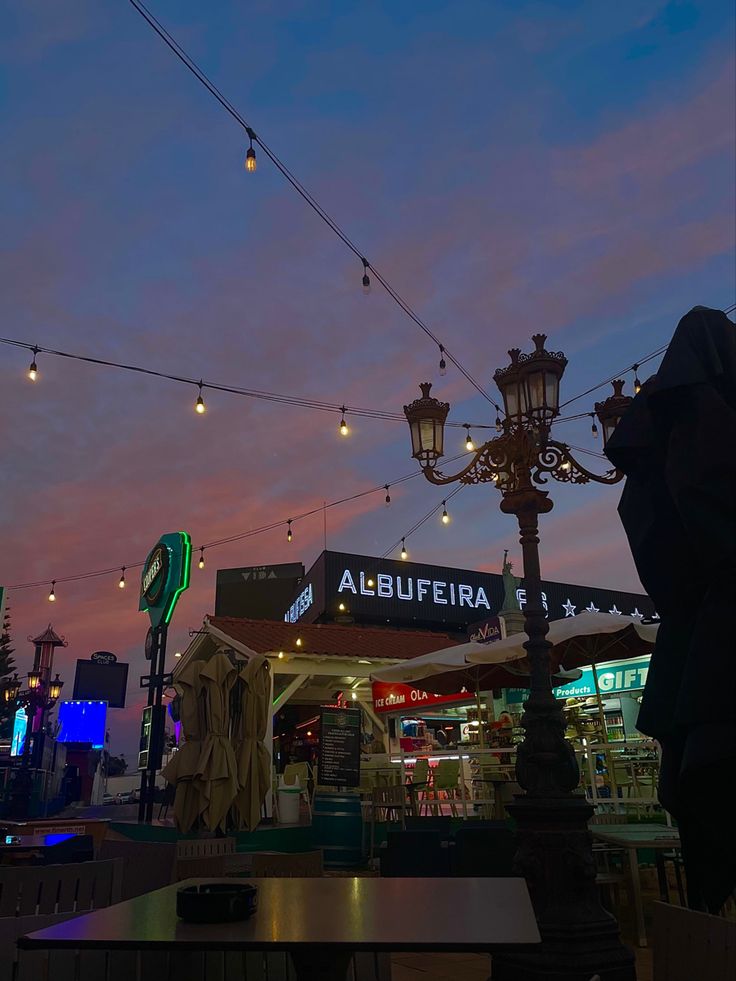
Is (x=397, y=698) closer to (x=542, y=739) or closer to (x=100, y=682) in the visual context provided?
(x=542, y=739)

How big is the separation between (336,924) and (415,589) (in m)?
34.9

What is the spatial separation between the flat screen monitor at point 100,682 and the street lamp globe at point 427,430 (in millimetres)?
32258

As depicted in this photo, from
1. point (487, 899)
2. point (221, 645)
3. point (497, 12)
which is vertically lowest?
point (487, 899)

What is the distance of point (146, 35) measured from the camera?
6.43 m

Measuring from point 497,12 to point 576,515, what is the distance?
16.1m

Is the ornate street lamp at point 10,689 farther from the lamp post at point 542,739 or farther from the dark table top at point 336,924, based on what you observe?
the dark table top at point 336,924

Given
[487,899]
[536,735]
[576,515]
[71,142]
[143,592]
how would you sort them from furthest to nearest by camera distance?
[576,515]
[143,592]
[71,142]
[536,735]
[487,899]

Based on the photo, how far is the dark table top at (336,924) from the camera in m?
1.58

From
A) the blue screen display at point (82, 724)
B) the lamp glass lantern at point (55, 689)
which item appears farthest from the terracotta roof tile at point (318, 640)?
the blue screen display at point (82, 724)

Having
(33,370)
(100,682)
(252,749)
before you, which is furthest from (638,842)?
(100,682)

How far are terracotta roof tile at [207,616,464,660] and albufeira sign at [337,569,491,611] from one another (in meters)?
15.6

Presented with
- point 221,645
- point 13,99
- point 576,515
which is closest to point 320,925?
point 13,99

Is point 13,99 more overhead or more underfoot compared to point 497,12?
more underfoot

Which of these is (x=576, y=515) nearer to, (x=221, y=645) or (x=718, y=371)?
(x=221, y=645)
